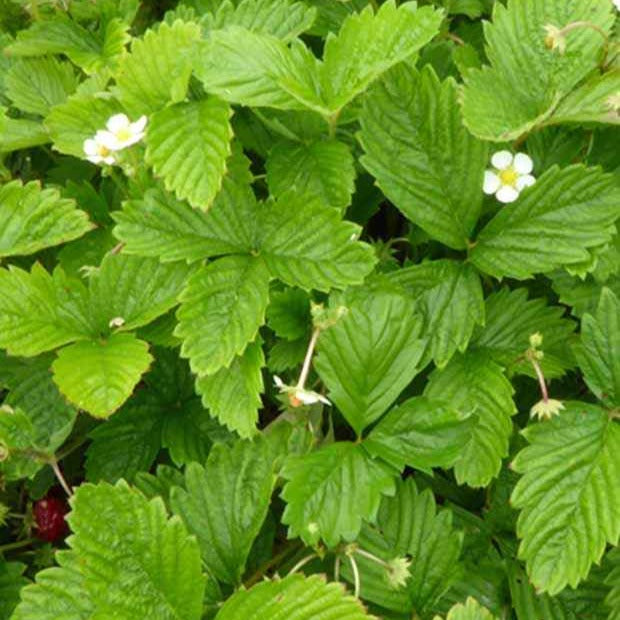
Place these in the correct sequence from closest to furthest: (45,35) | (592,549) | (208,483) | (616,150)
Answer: (592,549), (208,483), (616,150), (45,35)

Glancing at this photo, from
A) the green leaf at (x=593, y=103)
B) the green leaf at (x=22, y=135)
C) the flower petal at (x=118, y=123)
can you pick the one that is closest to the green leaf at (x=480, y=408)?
the green leaf at (x=593, y=103)

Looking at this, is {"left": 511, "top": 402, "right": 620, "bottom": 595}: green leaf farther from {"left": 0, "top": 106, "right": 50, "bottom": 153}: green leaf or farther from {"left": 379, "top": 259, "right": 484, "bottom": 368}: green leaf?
{"left": 0, "top": 106, "right": 50, "bottom": 153}: green leaf

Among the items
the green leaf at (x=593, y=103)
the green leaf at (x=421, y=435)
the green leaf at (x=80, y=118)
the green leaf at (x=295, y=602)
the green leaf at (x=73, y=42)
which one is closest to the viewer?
the green leaf at (x=295, y=602)

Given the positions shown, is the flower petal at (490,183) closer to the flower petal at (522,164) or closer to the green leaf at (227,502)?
the flower petal at (522,164)

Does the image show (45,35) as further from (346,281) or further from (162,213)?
(346,281)

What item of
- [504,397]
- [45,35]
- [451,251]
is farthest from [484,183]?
[45,35]

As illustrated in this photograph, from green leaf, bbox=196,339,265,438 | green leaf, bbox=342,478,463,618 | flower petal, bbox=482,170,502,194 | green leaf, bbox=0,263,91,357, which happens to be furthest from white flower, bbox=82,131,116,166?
green leaf, bbox=342,478,463,618

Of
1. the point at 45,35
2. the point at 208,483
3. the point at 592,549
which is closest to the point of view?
the point at 592,549
